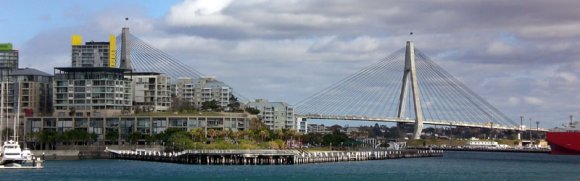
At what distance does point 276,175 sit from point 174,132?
52.3 meters

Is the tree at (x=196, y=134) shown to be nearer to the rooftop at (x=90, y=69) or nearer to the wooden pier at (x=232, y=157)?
the wooden pier at (x=232, y=157)

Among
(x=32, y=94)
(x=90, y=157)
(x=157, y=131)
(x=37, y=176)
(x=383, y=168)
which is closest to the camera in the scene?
(x=37, y=176)

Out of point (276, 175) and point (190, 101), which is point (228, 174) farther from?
point (190, 101)

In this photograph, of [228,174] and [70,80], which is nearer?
[228,174]

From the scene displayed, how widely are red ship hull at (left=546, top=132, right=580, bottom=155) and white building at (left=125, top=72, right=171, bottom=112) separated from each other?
59.2 metres

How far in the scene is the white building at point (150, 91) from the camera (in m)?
169

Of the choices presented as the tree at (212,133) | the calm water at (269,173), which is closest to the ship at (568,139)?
the calm water at (269,173)

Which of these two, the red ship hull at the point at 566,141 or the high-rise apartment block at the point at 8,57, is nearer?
the red ship hull at the point at 566,141

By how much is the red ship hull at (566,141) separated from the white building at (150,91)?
5925 cm

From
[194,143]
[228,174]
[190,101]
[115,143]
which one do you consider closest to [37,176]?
[228,174]

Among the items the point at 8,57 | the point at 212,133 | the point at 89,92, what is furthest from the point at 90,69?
the point at 8,57

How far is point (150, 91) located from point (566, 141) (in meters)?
66.0

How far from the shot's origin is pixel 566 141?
5694 inches

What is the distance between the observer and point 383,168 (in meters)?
107
